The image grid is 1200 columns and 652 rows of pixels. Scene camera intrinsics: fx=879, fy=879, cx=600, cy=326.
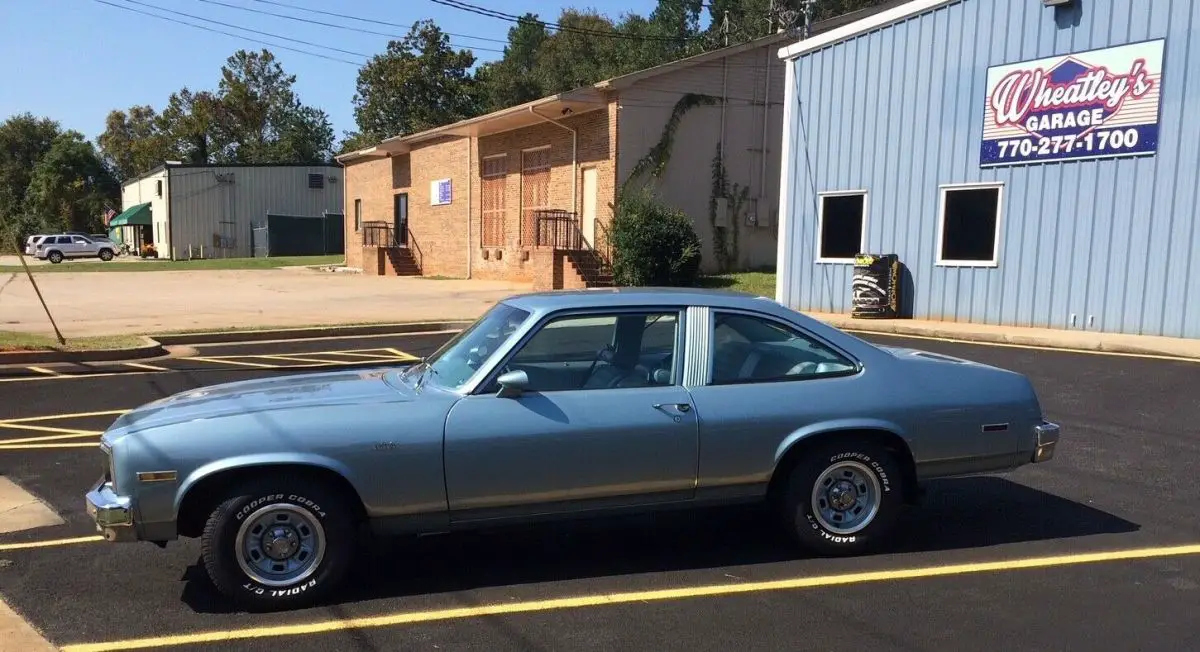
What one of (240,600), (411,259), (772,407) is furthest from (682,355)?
(411,259)

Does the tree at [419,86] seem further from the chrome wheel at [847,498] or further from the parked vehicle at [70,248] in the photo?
the chrome wheel at [847,498]

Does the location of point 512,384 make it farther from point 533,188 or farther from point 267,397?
point 533,188

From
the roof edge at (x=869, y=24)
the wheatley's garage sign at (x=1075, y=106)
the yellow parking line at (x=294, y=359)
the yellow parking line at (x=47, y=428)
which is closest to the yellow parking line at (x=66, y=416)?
the yellow parking line at (x=47, y=428)

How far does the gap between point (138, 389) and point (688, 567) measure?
25.3ft

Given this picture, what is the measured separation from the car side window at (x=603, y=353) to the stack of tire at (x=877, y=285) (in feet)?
39.8

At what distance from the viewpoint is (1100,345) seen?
40.1ft

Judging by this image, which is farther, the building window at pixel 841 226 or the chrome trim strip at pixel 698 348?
the building window at pixel 841 226

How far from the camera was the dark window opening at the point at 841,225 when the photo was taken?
679 inches

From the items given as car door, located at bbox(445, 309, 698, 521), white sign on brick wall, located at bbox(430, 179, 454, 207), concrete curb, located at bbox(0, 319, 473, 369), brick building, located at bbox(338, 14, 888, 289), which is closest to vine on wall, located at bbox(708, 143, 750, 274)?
brick building, located at bbox(338, 14, 888, 289)

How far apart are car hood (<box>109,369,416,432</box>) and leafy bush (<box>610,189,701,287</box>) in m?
16.5

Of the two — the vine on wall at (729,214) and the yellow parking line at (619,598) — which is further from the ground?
the vine on wall at (729,214)

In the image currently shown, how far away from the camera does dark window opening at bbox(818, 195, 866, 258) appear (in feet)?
56.5

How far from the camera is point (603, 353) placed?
4828 millimetres

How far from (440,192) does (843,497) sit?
96.8 ft
